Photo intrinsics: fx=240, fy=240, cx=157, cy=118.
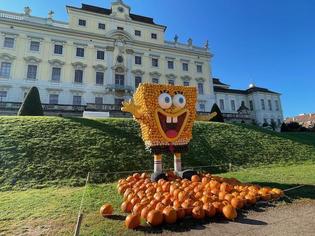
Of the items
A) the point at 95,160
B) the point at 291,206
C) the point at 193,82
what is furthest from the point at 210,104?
the point at 291,206

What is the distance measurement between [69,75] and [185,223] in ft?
113

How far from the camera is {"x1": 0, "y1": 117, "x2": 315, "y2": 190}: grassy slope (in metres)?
10.1

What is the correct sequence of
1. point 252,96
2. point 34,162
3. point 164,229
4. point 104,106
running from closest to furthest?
point 164,229, point 34,162, point 104,106, point 252,96

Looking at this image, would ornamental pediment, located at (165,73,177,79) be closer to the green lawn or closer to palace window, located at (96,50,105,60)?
palace window, located at (96,50,105,60)

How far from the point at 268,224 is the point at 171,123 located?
189 inches

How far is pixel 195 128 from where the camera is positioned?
17703 millimetres

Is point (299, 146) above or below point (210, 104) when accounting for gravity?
below

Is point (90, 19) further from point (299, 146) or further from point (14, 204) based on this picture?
point (14, 204)

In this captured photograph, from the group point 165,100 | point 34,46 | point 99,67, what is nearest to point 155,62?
point 99,67

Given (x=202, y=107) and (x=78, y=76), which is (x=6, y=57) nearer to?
(x=78, y=76)

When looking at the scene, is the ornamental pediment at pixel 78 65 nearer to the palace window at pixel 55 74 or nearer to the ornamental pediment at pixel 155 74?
the palace window at pixel 55 74

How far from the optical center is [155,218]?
4.64m

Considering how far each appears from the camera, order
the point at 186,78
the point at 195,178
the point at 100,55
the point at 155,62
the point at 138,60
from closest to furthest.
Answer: the point at 195,178 → the point at 100,55 → the point at 138,60 → the point at 155,62 → the point at 186,78

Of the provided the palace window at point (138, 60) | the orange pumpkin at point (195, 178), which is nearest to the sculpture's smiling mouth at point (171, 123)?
the orange pumpkin at point (195, 178)
